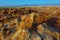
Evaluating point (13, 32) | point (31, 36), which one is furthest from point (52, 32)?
point (13, 32)

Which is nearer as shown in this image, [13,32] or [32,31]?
[32,31]

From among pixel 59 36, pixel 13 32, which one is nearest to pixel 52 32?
pixel 59 36

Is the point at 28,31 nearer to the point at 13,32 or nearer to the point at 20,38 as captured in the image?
the point at 20,38

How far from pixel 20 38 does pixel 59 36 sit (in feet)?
1.45

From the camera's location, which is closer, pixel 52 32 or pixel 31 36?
pixel 31 36

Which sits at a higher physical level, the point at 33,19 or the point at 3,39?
the point at 33,19

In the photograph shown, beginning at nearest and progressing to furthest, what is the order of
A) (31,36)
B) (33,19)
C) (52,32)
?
(31,36), (52,32), (33,19)

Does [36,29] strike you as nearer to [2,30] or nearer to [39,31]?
[39,31]

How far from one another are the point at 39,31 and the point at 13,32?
1.07 ft

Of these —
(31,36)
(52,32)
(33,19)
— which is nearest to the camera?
(31,36)

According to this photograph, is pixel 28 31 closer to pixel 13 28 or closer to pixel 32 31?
pixel 32 31

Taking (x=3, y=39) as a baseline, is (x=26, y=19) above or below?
above

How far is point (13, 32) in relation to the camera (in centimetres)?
264

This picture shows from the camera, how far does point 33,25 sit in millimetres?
2613
